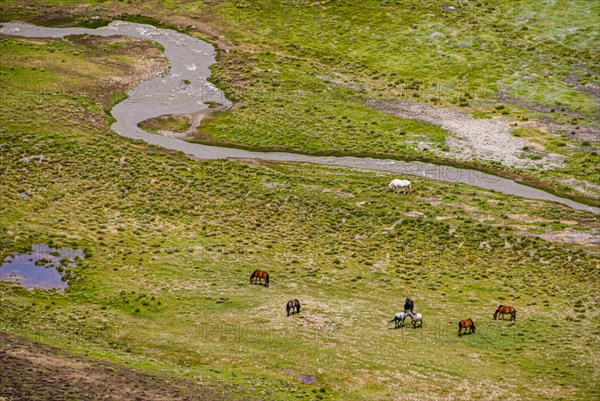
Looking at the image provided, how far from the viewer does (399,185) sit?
9662 centimetres

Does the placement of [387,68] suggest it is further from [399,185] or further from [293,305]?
[293,305]

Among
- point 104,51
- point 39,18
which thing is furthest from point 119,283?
point 39,18

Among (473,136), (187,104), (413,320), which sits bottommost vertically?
(413,320)

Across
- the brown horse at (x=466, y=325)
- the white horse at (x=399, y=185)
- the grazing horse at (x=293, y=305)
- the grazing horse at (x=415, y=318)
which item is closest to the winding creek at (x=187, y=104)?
the white horse at (x=399, y=185)

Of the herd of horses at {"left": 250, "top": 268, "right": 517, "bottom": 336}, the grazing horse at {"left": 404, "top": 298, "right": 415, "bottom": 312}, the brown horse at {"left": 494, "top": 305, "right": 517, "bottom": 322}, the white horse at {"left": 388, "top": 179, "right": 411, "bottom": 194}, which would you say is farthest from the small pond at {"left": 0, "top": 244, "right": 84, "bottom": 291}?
the white horse at {"left": 388, "top": 179, "right": 411, "bottom": 194}

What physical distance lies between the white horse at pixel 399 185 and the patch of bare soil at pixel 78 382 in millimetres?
50595

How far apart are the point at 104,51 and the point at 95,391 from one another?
103364 millimetres

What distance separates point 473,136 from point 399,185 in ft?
78.8

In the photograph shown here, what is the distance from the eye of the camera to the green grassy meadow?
5728 cm

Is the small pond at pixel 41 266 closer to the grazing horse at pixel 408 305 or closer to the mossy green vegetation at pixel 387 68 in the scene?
the grazing horse at pixel 408 305

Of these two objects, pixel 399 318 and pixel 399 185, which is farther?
pixel 399 185

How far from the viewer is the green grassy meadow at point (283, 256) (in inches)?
2255

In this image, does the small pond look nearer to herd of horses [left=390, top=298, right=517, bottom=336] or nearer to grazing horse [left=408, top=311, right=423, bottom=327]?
herd of horses [left=390, top=298, right=517, bottom=336]

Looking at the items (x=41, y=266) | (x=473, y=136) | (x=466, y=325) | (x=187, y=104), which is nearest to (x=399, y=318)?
(x=466, y=325)
